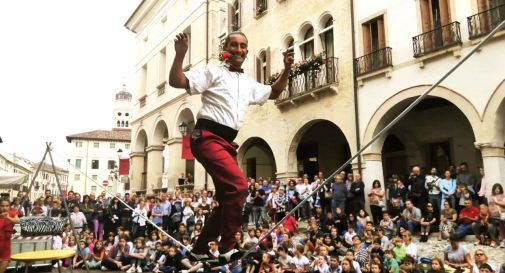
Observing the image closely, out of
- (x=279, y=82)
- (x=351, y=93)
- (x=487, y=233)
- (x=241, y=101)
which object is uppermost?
(x=351, y=93)

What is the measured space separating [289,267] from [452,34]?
673 centimetres

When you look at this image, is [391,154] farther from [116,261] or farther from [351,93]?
[116,261]

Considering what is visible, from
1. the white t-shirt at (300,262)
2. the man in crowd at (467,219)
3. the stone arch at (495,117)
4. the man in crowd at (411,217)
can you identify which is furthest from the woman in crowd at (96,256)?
the stone arch at (495,117)

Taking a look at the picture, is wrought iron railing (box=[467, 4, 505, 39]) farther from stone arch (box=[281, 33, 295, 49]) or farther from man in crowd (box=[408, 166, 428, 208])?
stone arch (box=[281, 33, 295, 49])

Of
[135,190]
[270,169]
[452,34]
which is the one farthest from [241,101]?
[135,190]

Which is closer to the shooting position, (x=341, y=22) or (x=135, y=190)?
(x=341, y=22)

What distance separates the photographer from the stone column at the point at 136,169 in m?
25.9

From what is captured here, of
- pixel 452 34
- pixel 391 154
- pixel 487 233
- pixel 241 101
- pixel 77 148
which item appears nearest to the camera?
pixel 241 101

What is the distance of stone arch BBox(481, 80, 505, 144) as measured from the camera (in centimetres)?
1041

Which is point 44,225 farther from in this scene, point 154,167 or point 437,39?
point 154,167

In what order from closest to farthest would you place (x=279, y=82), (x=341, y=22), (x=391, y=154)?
(x=279, y=82) → (x=341, y=22) → (x=391, y=154)

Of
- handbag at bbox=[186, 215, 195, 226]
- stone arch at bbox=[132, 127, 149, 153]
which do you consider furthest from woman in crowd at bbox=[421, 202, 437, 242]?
stone arch at bbox=[132, 127, 149, 153]

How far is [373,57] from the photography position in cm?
1323

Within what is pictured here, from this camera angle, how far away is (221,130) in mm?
3412
